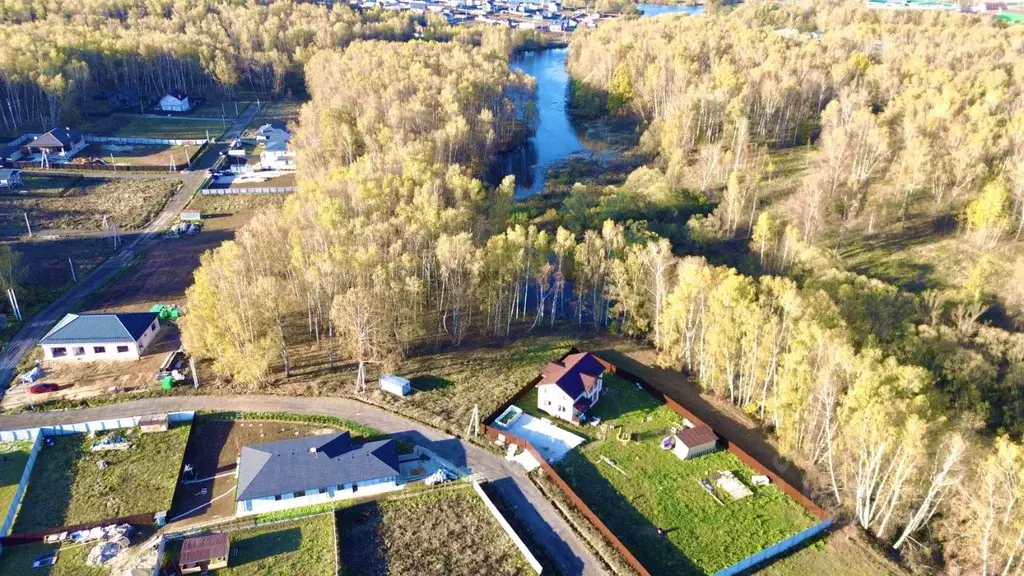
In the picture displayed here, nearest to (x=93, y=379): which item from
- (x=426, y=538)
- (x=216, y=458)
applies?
(x=216, y=458)

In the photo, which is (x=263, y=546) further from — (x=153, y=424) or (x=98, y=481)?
(x=153, y=424)

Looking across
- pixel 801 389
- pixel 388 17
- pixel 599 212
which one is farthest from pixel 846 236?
pixel 388 17

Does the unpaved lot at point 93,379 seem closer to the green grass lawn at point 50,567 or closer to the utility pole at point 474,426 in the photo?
the green grass lawn at point 50,567

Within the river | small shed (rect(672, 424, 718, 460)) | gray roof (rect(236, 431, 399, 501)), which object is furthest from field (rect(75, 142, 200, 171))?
small shed (rect(672, 424, 718, 460))

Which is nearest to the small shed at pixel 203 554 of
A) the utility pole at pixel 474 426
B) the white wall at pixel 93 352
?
the utility pole at pixel 474 426

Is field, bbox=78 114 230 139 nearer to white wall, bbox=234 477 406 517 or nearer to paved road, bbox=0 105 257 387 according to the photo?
paved road, bbox=0 105 257 387

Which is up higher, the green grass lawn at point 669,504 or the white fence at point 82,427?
the white fence at point 82,427
